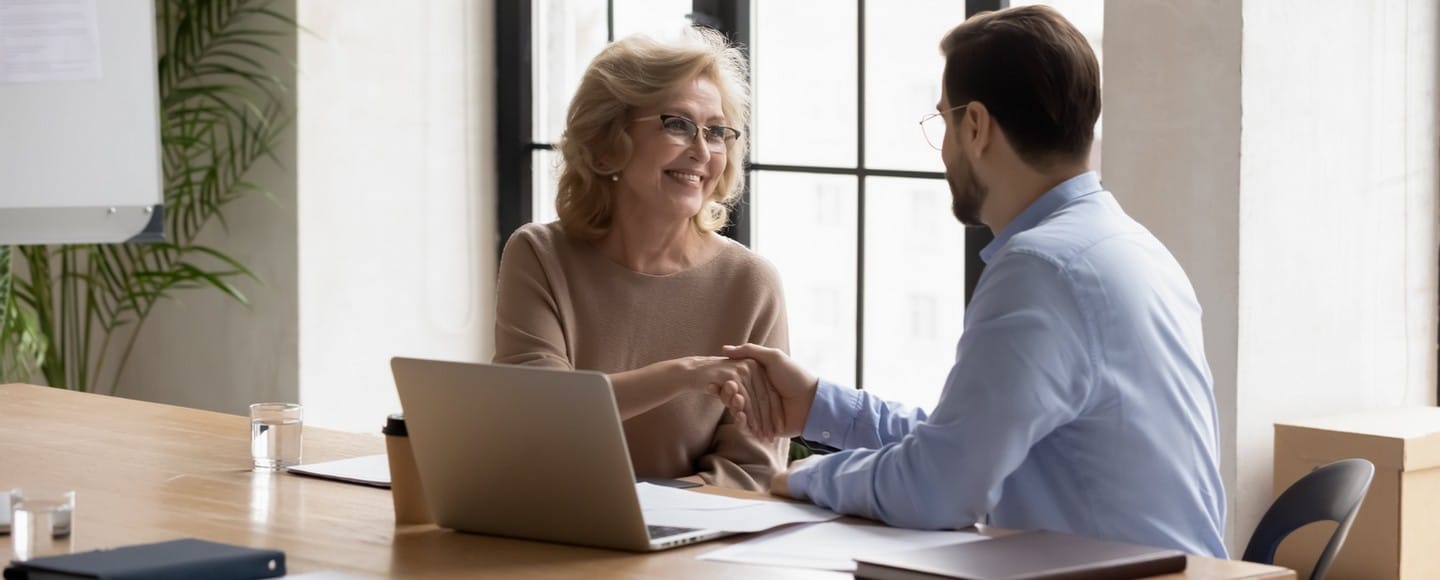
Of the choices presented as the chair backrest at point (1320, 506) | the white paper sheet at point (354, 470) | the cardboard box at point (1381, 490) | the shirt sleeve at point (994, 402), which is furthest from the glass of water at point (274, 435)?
the cardboard box at point (1381, 490)

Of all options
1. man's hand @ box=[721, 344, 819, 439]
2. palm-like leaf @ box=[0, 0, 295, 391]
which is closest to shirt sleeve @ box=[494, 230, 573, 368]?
man's hand @ box=[721, 344, 819, 439]

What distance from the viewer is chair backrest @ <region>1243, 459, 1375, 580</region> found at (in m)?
1.97

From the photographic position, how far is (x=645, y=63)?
2.92 meters

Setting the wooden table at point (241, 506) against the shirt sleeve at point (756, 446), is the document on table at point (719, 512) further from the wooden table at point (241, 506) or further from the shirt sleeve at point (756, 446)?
the shirt sleeve at point (756, 446)

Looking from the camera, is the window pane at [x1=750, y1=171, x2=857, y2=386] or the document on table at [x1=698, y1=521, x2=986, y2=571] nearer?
the document on table at [x1=698, y1=521, x2=986, y2=571]

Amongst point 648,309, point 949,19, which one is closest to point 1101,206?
point 648,309

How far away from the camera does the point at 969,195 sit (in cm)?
211

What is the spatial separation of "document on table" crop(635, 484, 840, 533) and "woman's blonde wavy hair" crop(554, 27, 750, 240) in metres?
0.93

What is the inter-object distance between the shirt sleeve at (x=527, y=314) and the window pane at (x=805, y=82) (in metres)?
1.48

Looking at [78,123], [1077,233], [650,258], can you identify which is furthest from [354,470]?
[78,123]

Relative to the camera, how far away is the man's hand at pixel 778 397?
7.42ft

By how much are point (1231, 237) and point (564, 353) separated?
47.7 inches

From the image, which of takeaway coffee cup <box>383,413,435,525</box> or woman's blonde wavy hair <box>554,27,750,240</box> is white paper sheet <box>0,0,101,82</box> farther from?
takeaway coffee cup <box>383,413,435,525</box>

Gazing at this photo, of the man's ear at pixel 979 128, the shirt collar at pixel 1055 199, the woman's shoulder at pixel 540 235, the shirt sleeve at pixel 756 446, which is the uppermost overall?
the man's ear at pixel 979 128
